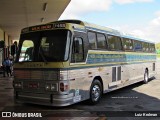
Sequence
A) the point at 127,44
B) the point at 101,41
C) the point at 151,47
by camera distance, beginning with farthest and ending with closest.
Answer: the point at 151,47
the point at 127,44
the point at 101,41

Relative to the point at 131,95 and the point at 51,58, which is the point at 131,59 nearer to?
the point at 131,95

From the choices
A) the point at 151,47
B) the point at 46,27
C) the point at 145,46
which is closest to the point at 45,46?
the point at 46,27

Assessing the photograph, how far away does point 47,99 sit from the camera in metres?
9.29

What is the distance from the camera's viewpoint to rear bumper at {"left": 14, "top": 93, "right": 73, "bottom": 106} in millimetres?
9078

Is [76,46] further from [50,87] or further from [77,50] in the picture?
[50,87]

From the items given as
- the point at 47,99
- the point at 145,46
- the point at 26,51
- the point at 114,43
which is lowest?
the point at 47,99

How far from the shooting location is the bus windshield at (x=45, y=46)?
30.6 feet

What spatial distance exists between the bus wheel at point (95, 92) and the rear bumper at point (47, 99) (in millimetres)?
1419

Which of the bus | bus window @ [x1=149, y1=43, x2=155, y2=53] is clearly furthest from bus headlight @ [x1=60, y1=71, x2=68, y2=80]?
bus window @ [x1=149, y1=43, x2=155, y2=53]

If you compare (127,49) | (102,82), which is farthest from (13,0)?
(102,82)

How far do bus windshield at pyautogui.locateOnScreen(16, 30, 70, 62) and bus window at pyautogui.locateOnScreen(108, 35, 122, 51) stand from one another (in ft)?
11.0

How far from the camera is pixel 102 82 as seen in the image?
449 inches

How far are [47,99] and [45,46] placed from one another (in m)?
1.71

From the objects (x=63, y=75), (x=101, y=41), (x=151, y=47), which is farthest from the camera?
(x=151, y=47)
